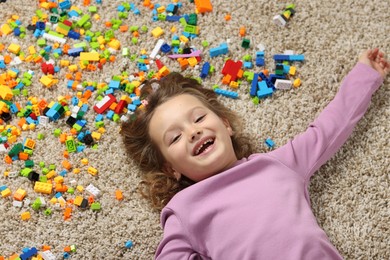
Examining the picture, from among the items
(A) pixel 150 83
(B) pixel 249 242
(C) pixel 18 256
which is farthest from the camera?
(A) pixel 150 83

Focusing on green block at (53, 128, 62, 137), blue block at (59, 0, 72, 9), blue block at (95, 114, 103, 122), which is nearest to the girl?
blue block at (95, 114, 103, 122)

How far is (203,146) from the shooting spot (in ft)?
4.10

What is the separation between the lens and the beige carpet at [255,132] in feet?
4.35

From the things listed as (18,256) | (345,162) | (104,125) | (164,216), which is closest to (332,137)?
(345,162)

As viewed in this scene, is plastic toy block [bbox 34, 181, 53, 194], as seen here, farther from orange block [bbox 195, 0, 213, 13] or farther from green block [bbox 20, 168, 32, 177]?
orange block [bbox 195, 0, 213, 13]

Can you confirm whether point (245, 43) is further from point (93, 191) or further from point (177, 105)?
point (93, 191)

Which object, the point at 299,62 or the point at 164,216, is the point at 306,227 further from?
the point at 299,62

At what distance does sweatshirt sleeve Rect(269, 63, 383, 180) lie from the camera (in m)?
1.31

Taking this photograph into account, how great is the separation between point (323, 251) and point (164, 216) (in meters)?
0.40

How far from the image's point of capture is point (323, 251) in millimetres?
1165

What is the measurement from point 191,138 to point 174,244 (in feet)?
0.87

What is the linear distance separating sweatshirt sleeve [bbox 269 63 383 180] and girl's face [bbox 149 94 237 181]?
0.51 feet

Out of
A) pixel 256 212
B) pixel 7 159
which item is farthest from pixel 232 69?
pixel 7 159

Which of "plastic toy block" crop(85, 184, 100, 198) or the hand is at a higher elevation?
the hand
